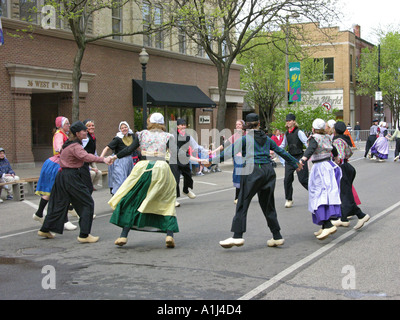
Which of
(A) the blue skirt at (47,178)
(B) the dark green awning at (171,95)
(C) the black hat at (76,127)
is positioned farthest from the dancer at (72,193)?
(B) the dark green awning at (171,95)

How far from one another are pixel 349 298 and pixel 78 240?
4.43 metres

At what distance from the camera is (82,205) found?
8000 millimetres

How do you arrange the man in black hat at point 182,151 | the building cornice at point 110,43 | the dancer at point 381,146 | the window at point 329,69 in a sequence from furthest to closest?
the window at point 329,69
the dancer at point 381,146
the building cornice at point 110,43
the man in black hat at point 182,151

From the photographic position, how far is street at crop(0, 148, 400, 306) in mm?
5336

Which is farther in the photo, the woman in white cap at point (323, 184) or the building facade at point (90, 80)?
the building facade at point (90, 80)

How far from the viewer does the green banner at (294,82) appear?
1126 inches

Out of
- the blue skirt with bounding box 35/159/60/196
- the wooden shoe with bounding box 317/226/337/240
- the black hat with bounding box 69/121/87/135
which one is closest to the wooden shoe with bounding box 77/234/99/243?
the blue skirt with bounding box 35/159/60/196

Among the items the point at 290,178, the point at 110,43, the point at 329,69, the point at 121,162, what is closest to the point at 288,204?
the point at 290,178

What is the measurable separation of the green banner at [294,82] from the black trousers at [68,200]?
21731mm

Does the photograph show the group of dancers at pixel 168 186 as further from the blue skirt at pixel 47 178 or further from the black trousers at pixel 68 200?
the blue skirt at pixel 47 178

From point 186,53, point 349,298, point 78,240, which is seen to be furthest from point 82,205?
point 186,53

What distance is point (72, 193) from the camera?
314 inches

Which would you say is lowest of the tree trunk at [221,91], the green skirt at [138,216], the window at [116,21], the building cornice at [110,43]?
the green skirt at [138,216]

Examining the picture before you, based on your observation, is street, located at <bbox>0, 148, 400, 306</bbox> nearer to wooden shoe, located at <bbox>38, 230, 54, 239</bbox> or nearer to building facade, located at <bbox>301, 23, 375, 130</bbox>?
wooden shoe, located at <bbox>38, 230, 54, 239</bbox>
